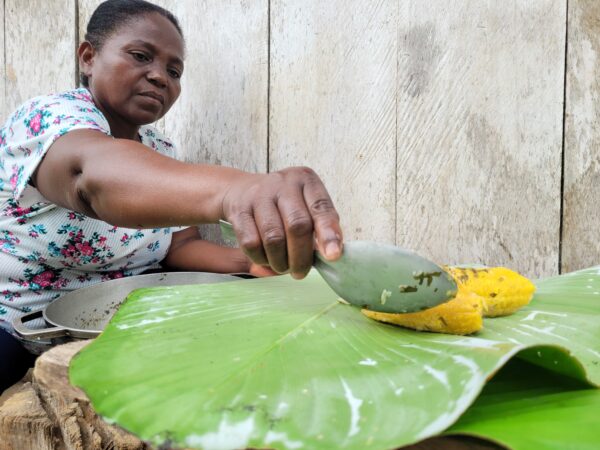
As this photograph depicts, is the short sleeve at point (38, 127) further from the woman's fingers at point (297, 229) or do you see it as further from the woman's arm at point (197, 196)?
the woman's fingers at point (297, 229)

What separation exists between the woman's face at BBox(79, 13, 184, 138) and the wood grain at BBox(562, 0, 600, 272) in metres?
0.92

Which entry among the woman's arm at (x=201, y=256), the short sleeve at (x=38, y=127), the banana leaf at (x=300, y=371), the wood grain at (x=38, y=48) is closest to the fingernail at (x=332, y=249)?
the banana leaf at (x=300, y=371)

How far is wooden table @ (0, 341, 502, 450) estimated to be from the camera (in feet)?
1.92

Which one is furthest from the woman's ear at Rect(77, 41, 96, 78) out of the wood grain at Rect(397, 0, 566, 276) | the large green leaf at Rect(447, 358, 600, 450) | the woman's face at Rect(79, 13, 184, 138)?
the large green leaf at Rect(447, 358, 600, 450)

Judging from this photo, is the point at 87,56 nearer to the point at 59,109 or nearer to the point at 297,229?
the point at 59,109

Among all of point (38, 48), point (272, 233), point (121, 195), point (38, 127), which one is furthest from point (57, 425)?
point (38, 48)

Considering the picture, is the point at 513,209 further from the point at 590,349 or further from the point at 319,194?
the point at 319,194

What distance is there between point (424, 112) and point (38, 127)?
802 millimetres

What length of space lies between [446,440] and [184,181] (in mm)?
404

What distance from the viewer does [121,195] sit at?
0.70 m

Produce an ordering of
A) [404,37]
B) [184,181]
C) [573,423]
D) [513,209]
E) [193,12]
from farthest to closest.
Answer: [193,12]
[404,37]
[513,209]
[184,181]
[573,423]

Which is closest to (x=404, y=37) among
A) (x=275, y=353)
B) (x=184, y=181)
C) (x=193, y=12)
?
(x=193, y=12)

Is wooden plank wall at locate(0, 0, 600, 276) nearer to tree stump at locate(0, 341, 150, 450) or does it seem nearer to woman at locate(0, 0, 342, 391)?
woman at locate(0, 0, 342, 391)

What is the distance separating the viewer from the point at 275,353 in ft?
1.78
